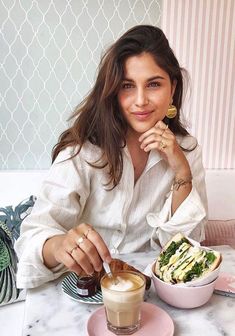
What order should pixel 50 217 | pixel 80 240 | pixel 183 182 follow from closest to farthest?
1. pixel 80 240
2. pixel 50 217
3. pixel 183 182

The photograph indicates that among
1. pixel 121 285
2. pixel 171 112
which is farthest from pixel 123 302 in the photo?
pixel 171 112

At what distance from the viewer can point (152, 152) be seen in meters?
1.39

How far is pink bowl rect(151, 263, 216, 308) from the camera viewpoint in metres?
0.87

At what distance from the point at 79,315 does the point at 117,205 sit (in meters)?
0.49

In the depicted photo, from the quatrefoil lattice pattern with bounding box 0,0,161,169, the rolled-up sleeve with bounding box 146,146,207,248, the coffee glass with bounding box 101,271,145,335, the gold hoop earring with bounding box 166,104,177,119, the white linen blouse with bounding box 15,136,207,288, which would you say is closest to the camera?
the coffee glass with bounding box 101,271,145,335

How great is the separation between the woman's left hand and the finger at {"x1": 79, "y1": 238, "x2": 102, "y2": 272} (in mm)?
502

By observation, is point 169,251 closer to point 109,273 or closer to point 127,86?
point 109,273

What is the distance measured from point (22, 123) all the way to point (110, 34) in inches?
25.7

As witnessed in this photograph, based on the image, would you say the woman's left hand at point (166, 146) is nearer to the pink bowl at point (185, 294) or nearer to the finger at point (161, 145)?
the finger at point (161, 145)

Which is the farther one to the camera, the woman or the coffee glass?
the woman

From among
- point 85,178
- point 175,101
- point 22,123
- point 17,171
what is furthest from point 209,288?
point 22,123

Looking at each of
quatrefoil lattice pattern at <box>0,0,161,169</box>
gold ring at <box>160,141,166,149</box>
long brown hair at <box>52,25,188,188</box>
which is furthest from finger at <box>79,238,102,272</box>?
quatrefoil lattice pattern at <box>0,0,161,169</box>

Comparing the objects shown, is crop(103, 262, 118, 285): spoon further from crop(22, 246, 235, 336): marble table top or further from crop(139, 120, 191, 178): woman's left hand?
crop(139, 120, 191, 178): woman's left hand

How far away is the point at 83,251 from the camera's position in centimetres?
88
